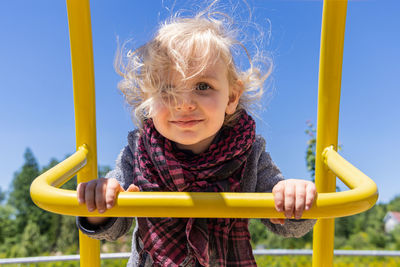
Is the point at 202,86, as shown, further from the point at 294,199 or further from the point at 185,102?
the point at 294,199

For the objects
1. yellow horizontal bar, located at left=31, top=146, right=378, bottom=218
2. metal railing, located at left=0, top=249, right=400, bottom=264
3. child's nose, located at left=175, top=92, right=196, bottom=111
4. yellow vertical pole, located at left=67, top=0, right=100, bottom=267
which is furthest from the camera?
metal railing, located at left=0, top=249, right=400, bottom=264

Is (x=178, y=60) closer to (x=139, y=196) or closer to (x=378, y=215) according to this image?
(x=139, y=196)

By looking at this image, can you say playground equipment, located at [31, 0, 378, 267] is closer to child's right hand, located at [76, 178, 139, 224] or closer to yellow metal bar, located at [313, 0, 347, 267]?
yellow metal bar, located at [313, 0, 347, 267]

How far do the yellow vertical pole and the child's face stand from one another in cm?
20

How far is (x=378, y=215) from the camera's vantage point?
479cm

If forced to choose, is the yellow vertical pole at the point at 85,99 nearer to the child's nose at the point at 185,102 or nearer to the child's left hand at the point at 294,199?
the child's nose at the point at 185,102

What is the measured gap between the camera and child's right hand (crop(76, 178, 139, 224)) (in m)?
0.75

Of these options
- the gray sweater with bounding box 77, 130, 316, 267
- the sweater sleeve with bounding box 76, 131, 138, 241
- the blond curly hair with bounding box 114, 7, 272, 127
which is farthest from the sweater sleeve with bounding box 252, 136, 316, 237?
the sweater sleeve with bounding box 76, 131, 138, 241

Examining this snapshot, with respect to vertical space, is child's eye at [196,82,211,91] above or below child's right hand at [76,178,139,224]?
above

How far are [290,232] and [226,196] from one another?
0.40m

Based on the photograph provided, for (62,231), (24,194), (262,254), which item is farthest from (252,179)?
(24,194)

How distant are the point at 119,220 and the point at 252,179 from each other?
1.24 feet

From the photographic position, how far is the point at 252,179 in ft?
3.66

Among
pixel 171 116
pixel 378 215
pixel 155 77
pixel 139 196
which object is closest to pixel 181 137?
pixel 171 116
